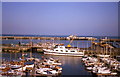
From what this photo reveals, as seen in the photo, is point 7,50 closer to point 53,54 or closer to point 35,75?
point 53,54

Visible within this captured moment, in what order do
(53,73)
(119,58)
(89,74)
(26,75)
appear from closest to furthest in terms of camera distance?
1. (26,75)
2. (53,73)
3. (89,74)
4. (119,58)

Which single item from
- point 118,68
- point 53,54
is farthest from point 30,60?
point 118,68

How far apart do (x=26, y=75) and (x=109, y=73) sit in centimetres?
191

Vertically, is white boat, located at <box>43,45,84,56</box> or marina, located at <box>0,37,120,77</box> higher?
white boat, located at <box>43,45,84,56</box>

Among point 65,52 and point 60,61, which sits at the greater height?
point 65,52

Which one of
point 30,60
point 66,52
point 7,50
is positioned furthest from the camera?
point 7,50

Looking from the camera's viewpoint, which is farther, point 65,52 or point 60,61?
point 65,52

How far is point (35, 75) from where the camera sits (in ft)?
13.6

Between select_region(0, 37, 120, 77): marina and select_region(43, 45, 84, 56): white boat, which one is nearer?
select_region(0, 37, 120, 77): marina

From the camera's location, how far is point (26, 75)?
4098 mm

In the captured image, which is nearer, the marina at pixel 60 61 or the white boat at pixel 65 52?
the marina at pixel 60 61

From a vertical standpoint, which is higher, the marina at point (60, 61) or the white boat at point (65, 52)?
the white boat at point (65, 52)

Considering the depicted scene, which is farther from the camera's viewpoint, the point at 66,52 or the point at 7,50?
the point at 7,50

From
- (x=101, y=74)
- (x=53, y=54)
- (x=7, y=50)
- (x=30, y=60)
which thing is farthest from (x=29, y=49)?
(x=101, y=74)
